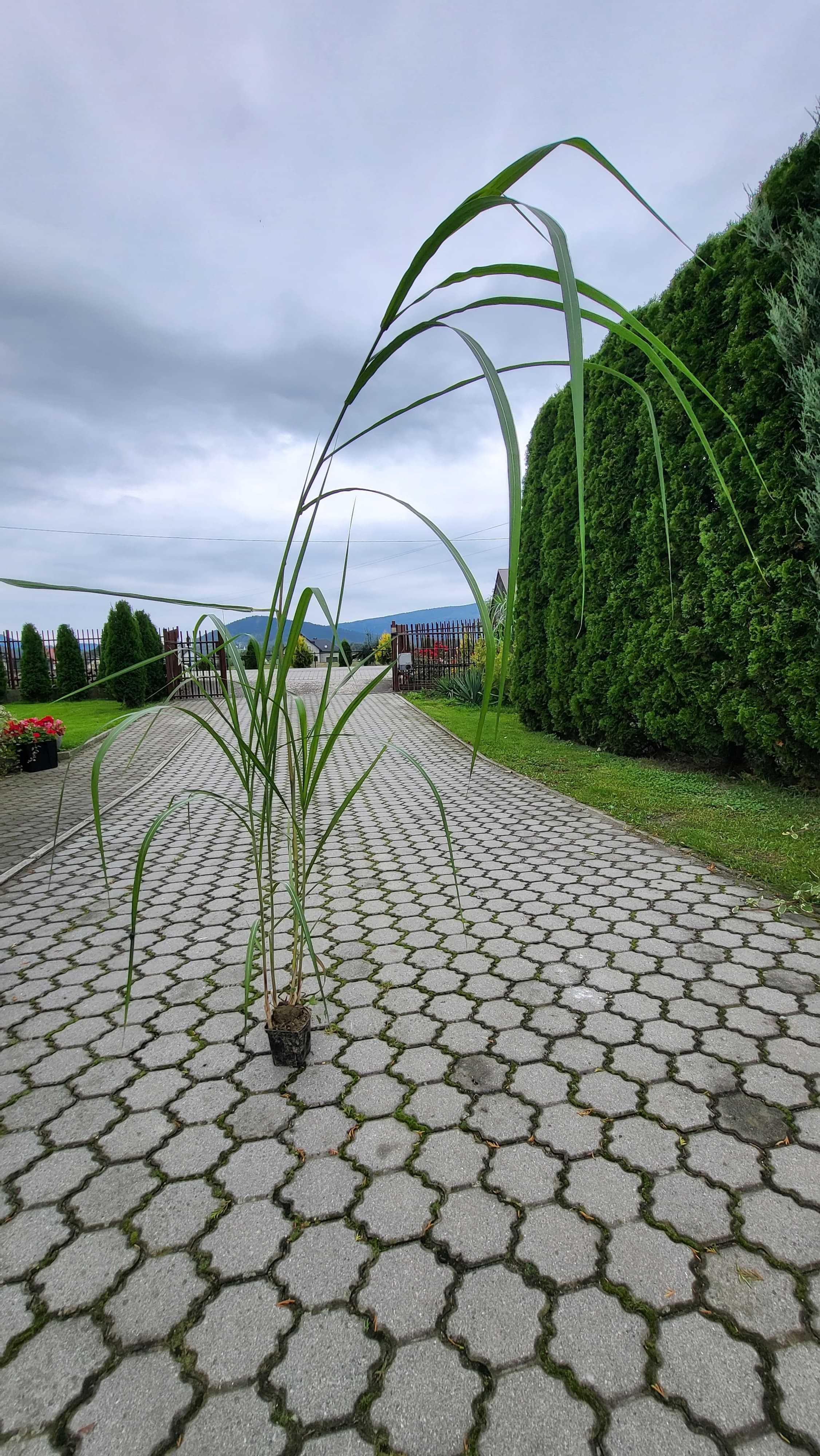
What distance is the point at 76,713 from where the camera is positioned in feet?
48.4

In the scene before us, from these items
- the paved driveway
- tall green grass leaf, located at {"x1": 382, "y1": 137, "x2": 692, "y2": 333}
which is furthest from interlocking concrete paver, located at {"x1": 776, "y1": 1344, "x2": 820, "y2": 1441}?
tall green grass leaf, located at {"x1": 382, "y1": 137, "x2": 692, "y2": 333}

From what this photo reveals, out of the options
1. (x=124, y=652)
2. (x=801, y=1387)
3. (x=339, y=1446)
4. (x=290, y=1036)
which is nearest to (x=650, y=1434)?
(x=801, y=1387)

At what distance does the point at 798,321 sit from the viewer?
4418mm

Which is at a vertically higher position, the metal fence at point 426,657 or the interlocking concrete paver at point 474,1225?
the metal fence at point 426,657

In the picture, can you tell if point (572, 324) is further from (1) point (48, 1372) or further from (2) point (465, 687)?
(2) point (465, 687)

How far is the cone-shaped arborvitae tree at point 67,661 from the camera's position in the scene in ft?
57.5

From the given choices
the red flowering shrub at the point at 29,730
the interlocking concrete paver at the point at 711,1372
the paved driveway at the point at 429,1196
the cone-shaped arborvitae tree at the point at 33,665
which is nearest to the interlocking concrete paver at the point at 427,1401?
the paved driveway at the point at 429,1196

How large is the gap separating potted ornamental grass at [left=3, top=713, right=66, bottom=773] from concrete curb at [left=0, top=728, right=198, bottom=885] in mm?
1172

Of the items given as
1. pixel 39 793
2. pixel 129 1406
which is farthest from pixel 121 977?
pixel 39 793

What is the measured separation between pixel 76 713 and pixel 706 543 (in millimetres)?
13599

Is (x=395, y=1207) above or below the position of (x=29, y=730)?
below

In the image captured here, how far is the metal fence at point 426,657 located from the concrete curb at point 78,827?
8739 mm

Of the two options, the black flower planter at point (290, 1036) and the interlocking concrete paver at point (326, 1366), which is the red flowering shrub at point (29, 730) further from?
the interlocking concrete paver at point (326, 1366)

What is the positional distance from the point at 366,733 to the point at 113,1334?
9400 millimetres
